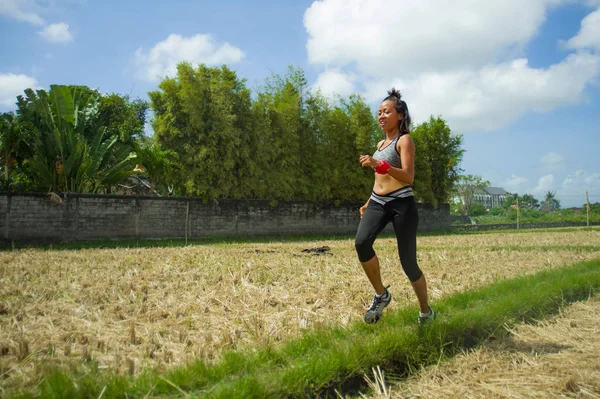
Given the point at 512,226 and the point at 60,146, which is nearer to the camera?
the point at 60,146

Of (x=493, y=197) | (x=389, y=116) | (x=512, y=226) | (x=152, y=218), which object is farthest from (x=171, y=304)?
(x=493, y=197)

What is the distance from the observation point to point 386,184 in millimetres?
3689

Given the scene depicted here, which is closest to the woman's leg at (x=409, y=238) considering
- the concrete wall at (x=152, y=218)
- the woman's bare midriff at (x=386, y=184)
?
the woman's bare midriff at (x=386, y=184)

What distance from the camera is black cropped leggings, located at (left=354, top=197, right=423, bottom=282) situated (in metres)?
3.58

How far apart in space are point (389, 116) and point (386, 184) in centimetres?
63

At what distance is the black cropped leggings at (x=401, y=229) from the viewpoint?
3580 millimetres

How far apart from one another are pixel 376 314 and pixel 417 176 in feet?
90.9

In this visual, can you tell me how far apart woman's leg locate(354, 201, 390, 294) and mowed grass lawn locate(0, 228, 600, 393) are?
492mm

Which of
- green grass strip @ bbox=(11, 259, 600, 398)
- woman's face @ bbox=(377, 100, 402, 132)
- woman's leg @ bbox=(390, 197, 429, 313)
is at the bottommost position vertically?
green grass strip @ bbox=(11, 259, 600, 398)

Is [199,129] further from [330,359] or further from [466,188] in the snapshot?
[466,188]

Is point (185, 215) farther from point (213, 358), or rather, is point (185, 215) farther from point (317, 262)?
point (213, 358)

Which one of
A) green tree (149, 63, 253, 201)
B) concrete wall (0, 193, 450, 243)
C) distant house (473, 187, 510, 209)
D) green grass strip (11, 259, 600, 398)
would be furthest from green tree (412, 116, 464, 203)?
distant house (473, 187, 510, 209)

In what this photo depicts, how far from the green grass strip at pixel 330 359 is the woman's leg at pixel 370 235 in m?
0.42

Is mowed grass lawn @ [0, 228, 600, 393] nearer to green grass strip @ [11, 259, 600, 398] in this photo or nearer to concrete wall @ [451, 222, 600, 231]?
green grass strip @ [11, 259, 600, 398]
